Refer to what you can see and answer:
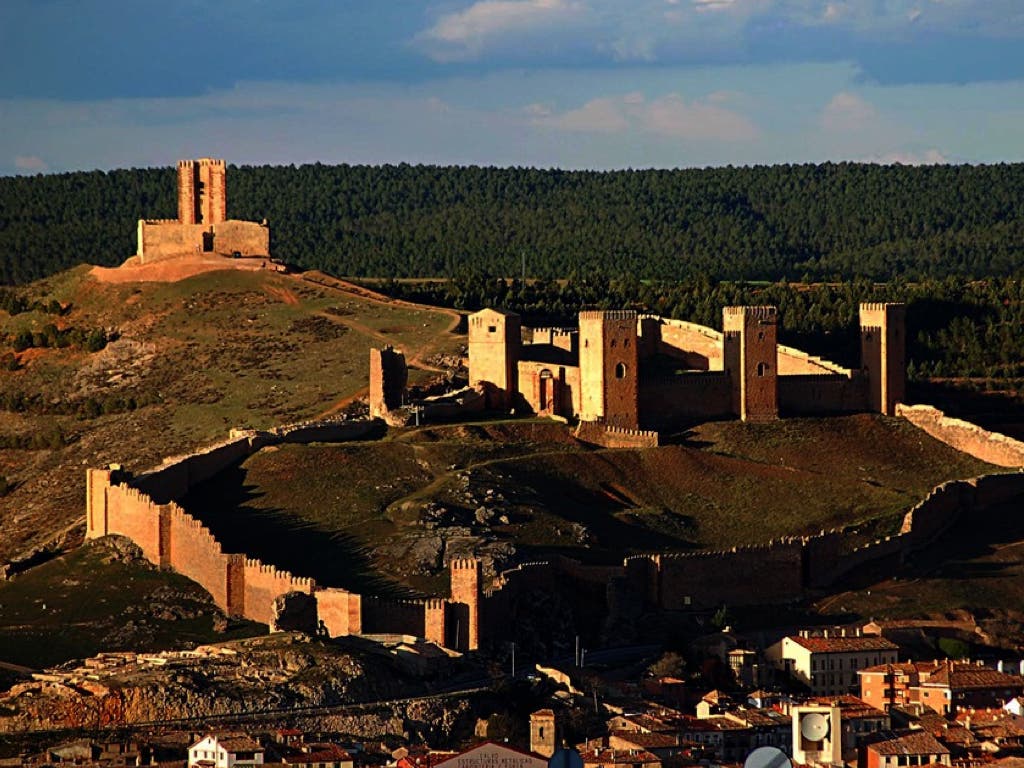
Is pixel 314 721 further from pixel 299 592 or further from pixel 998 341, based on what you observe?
pixel 998 341

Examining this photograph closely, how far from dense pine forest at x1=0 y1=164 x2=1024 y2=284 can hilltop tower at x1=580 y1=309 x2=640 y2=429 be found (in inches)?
1562

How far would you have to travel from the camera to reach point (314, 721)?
222ft

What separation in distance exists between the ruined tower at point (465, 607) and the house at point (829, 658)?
6.93m

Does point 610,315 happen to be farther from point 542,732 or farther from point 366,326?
point 542,732

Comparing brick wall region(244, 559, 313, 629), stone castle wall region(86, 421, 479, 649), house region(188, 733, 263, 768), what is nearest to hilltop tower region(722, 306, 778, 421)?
stone castle wall region(86, 421, 479, 649)

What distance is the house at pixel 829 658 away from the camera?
75.2 m

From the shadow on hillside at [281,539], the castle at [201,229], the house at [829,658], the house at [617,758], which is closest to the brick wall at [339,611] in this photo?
the shadow on hillside at [281,539]

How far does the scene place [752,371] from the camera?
9656 cm

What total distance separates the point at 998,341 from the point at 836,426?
21.9 metres

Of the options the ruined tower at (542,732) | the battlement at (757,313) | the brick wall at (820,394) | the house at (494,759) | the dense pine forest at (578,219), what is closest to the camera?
the house at (494,759)

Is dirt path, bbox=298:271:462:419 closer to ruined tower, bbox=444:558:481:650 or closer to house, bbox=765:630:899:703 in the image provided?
ruined tower, bbox=444:558:481:650

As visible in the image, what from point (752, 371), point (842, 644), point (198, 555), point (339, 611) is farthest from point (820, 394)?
point (339, 611)

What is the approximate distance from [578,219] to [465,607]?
319ft

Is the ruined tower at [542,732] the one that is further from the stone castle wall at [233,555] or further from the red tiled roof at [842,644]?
the red tiled roof at [842,644]
